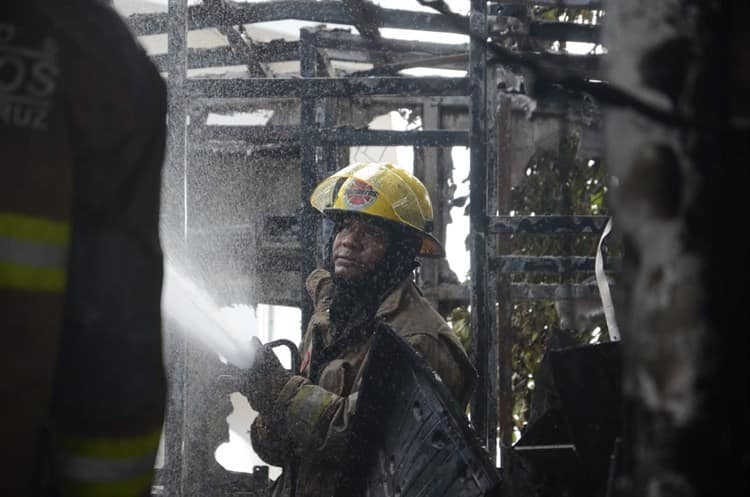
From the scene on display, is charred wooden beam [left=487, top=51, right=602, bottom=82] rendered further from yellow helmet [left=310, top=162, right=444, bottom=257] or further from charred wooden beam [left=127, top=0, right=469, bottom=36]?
yellow helmet [left=310, top=162, right=444, bottom=257]

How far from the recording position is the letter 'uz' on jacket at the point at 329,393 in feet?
12.4

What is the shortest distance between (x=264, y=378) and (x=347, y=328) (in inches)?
19.3

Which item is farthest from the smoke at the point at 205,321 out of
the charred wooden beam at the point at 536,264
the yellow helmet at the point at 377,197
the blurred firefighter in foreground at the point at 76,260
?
the blurred firefighter in foreground at the point at 76,260

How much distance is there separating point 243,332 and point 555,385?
5.50ft

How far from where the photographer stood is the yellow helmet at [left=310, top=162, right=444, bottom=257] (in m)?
4.41

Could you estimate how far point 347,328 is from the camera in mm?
4223

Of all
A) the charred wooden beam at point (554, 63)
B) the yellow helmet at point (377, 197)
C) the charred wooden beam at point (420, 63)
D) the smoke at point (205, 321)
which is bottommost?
the smoke at point (205, 321)

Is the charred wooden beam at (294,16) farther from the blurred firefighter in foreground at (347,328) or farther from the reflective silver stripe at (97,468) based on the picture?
the reflective silver stripe at (97,468)

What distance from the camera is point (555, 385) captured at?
2.88 metres

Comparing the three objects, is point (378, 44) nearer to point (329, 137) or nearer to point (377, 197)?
point (329, 137)

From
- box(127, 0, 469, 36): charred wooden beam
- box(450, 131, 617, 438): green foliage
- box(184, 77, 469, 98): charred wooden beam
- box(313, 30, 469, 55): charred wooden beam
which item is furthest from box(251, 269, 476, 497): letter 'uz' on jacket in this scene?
box(450, 131, 617, 438): green foliage

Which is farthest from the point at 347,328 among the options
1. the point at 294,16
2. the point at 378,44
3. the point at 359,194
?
the point at 378,44

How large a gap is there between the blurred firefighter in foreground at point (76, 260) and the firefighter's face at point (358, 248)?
2630 millimetres

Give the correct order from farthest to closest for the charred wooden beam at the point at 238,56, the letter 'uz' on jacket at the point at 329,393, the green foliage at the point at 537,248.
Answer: the green foliage at the point at 537,248
the charred wooden beam at the point at 238,56
the letter 'uz' on jacket at the point at 329,393
